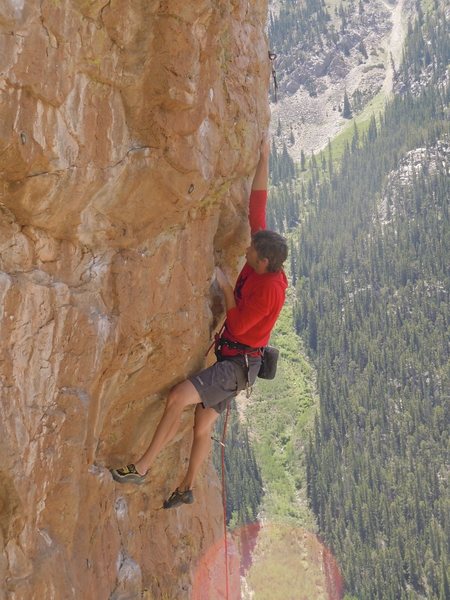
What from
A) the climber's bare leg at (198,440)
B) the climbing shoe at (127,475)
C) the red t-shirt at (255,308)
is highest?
the red t-shirt at (255,308)

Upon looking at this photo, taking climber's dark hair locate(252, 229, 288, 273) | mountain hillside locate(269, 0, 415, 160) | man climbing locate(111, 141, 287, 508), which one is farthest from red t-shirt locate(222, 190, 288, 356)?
mountain hillside locate(269, 0, 415, 160)

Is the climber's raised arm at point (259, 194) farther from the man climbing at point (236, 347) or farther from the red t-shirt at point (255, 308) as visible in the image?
the red t-shirt at point (255, 308)

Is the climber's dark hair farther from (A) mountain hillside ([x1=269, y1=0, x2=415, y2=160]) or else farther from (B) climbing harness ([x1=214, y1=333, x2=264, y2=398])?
(A) mountain hillside ([x1=269, y1=0, x2=415, y2=160])

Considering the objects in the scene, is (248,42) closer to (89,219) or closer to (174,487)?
(89,219)

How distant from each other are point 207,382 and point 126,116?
2.39m

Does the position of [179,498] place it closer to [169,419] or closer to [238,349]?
[169,419]

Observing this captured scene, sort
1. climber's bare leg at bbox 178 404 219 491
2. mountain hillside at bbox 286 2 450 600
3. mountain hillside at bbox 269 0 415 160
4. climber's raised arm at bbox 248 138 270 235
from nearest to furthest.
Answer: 1. climber's bare leg at bbox 178 404 219 491
2. climber's raised arm at bbox 248 138 270 235
3. mountain hillside at bbox 286 2 450 600
4. mountain hillside at bbox 269 0 415 160

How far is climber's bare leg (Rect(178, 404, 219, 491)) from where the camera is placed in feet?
22.6

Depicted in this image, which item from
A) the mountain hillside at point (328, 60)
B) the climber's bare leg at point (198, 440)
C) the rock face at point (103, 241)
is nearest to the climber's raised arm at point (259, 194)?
the rock face at point (103, 241)

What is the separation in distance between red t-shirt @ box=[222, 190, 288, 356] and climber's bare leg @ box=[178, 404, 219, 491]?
62 cm

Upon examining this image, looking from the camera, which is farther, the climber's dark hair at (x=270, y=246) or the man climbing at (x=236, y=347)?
the climber's dark hair at (x=270, y=246)

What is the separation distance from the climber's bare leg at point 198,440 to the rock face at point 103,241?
25 cm

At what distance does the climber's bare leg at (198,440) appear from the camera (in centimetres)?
689

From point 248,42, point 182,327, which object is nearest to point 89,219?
point 182,327
